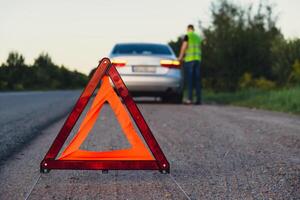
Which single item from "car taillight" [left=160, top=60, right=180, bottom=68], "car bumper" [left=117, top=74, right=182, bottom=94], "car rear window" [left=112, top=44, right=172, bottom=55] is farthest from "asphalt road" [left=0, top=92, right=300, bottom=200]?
"car rear window" [left=112, top=44, right=172, bottom=55]

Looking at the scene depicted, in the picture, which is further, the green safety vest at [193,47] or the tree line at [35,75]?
the tree line at [35,75]

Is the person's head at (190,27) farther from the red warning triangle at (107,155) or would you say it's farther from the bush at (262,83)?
the red warning triangle at (107,155)

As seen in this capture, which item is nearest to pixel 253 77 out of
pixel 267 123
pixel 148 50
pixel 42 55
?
pixel 148 50

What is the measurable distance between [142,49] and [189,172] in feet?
→ 35.7

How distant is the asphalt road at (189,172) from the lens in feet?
14.8

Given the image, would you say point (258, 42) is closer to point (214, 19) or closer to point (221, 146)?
point (214, 19)

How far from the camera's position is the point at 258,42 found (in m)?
25.6

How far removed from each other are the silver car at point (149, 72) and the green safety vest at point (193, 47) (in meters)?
1.18

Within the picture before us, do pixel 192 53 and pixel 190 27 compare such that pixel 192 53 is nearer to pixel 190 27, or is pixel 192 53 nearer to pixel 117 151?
pixel 190 27

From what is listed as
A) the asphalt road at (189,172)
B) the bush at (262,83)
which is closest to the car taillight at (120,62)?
the asphalt road at (189,172)

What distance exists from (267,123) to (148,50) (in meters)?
6.53

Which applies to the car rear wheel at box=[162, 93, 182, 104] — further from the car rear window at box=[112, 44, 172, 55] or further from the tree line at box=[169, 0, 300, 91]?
the tree line at box=[169, 0, 300, 91]

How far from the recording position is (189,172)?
5.35 metres

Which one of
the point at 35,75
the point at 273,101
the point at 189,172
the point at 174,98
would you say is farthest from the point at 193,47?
the point at 35,75
